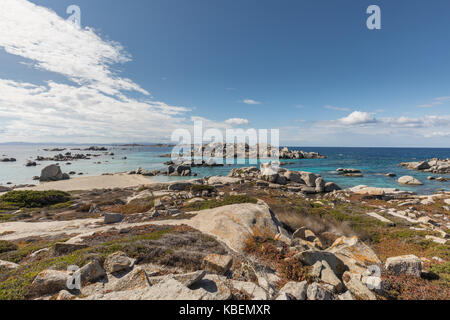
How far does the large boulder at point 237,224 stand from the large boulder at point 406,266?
18.7 feet

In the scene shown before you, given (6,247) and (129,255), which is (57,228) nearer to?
(6,247)

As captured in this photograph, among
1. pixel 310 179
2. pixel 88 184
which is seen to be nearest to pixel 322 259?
pixel 310 179

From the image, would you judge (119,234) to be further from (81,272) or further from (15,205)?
(15,205)

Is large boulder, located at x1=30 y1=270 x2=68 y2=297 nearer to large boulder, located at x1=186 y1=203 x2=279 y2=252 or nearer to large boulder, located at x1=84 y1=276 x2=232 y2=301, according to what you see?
large boulder, located at x1=84 y1=276 x2=232 y2=301

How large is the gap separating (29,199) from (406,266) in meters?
39.9

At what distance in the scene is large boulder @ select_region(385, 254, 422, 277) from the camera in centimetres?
715

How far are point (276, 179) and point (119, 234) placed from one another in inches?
1477

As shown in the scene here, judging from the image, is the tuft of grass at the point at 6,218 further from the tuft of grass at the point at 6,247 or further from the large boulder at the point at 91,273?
the large boulder at the point at 91,273

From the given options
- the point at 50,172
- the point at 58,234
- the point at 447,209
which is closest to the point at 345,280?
the point at 58,234

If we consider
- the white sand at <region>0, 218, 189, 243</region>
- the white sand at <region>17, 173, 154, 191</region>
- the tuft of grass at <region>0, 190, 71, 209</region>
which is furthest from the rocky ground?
the white sand at <region>17, 173, 154, 191</region>

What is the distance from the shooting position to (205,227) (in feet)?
42.0

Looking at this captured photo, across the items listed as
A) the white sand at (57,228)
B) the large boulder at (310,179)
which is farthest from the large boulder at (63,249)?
A: the large boulder at (310,179)
